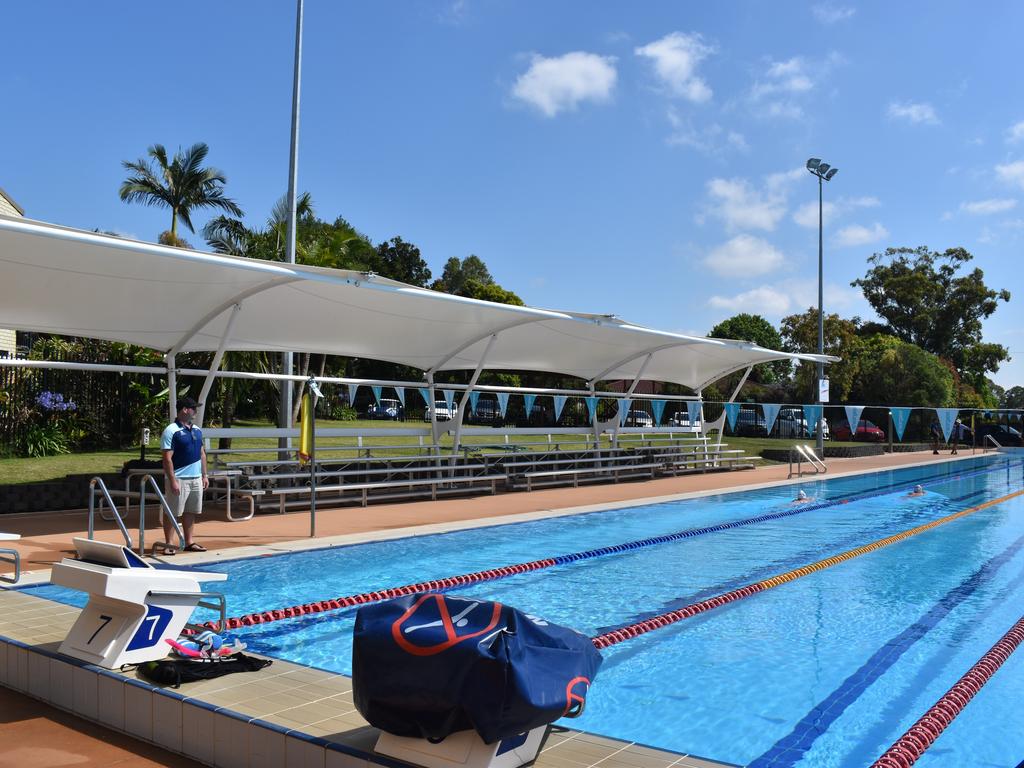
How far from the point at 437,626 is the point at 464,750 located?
16.6 inches

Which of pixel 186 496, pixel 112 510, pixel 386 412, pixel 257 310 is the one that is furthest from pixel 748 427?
pixel 112 510

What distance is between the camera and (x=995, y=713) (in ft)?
15.6

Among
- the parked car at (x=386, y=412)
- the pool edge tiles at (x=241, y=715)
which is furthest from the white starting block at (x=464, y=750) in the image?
the parked car at (x=386, y=412)

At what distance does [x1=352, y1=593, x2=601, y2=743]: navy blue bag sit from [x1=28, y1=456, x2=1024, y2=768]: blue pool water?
1.95 meters

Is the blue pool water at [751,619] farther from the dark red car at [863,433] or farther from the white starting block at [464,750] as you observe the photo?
the dark red car at [863,433]

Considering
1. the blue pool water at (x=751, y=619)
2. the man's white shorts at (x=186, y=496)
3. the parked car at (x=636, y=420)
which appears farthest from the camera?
the parked car at (x=636, y=420)

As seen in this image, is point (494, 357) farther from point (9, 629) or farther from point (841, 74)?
point (9, 629)

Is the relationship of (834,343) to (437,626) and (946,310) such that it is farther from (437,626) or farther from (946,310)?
(437,626)

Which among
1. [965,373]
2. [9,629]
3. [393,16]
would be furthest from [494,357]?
[965,373]

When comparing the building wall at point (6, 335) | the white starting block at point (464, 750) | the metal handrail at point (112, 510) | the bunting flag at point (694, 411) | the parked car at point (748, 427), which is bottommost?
the white starting block at point (464, 750)

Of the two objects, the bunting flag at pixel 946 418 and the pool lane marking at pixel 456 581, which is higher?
the bunting flag at pixel 946 418

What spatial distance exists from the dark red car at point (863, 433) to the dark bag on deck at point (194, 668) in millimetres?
39372

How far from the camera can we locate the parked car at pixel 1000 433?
3904 cm

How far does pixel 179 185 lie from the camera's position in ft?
101
